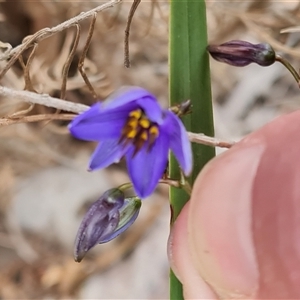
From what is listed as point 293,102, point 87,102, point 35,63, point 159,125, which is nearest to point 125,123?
point 159,125

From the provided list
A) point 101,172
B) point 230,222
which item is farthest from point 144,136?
point 101,172

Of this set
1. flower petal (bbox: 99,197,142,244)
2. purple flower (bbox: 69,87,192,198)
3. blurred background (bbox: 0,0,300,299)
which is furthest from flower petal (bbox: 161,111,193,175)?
blurred background (bbox: 0,0,300,299)

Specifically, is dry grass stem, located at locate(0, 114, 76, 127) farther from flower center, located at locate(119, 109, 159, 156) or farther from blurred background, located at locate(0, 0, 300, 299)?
blurred background, located at locate(0, 0, 300, 299)

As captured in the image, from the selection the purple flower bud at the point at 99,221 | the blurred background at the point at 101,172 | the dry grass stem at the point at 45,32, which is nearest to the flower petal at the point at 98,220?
the purple flower bud at the point at 99,221

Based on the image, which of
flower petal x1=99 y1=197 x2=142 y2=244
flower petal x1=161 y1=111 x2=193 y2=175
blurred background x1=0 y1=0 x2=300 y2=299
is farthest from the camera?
blurred background x1=0 y1=0 x2=300 y2=299

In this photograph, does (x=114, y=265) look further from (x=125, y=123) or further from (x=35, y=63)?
(x=125, y=123)
